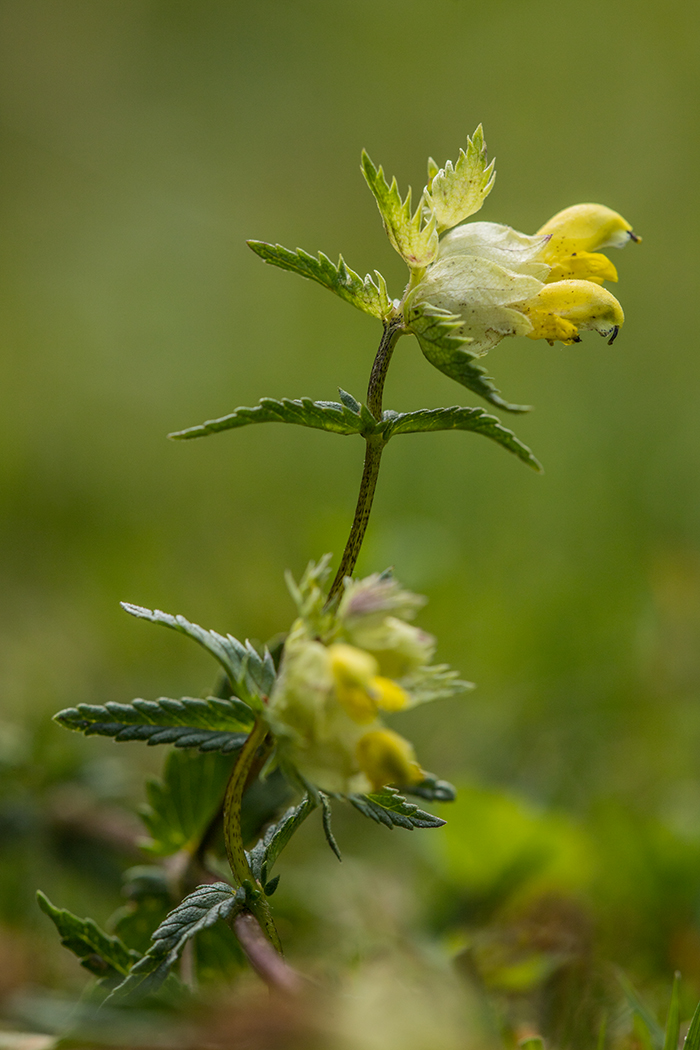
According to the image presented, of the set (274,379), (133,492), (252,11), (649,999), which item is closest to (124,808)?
(649,999)

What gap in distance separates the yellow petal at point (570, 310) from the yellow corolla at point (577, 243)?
0.04 metres

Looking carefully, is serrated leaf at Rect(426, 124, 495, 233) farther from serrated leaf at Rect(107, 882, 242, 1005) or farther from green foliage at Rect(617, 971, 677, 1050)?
green foliage at Rect(617, 971, 677, 1050)

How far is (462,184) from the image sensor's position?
84 cm

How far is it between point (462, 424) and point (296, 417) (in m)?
0.15

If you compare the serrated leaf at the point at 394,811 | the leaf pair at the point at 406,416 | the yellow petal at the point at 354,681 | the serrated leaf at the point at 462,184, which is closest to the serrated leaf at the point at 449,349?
the leaf pair at the point at 406,416

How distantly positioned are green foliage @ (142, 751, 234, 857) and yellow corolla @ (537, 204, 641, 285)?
654mm

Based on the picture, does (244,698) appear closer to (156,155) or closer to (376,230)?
(376,230)

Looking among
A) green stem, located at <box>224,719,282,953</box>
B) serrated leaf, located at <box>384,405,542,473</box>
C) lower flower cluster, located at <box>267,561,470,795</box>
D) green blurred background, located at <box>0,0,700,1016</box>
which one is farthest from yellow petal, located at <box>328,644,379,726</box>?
green blurred background, located at <box>0,0,700,1016</box>

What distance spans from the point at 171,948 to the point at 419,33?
8138 millimetres

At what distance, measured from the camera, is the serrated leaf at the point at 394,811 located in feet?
2.52

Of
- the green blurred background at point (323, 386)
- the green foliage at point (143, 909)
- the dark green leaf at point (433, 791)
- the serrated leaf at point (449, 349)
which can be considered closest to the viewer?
the serrated leaf at point (449, 349)

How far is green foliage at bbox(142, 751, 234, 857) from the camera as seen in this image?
1049mm

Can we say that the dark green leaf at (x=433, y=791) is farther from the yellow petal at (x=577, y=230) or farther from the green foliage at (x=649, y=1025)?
the yellow petal at (x=577, y=230)

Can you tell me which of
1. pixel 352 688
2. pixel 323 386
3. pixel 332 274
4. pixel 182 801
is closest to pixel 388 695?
pixel 352 688
